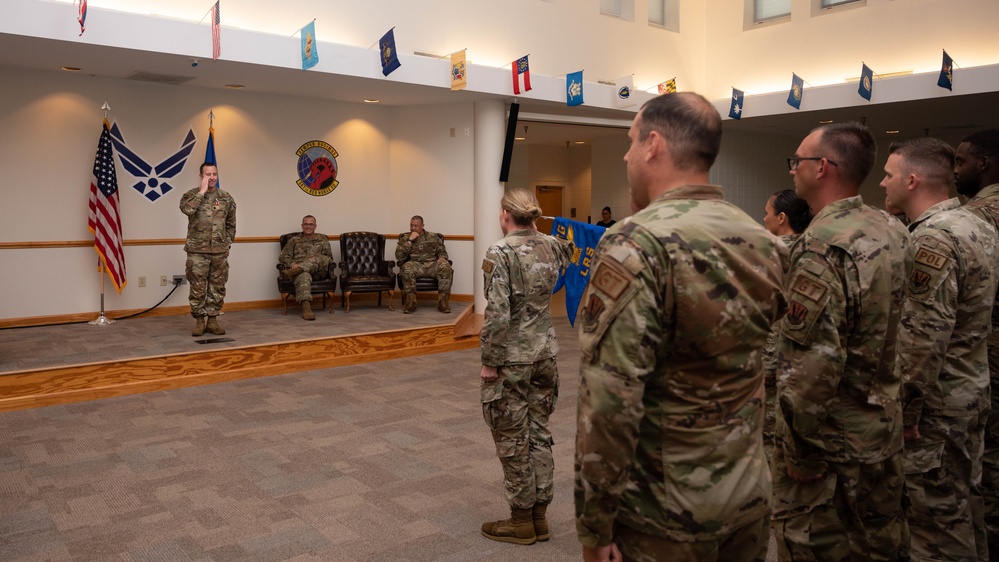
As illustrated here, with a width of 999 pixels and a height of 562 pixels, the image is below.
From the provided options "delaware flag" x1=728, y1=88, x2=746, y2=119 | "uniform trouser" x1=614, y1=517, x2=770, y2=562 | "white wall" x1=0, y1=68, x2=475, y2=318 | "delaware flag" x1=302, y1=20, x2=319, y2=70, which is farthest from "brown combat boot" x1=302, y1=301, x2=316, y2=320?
"uniform trouser" x1=614, y1=517, x2=770, y2=562

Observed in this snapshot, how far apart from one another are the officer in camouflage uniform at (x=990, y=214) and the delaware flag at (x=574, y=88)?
7.28 meters

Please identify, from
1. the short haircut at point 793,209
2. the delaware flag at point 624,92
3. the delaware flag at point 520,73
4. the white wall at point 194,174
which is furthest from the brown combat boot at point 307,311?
the short haircut at point 793,209

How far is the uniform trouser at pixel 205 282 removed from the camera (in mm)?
8094

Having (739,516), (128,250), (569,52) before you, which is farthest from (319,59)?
(739,516)

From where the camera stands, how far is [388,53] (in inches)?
325

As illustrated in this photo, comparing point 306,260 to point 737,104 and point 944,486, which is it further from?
point 944,486

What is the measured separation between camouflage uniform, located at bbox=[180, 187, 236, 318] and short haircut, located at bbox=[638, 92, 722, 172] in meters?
7.35

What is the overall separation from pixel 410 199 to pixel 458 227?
99 centimetres

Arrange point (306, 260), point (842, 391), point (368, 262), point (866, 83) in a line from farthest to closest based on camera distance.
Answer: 1. point (368, 262)
2. point (866, 83)
3. point (306, 260)
4. point (842, 391)

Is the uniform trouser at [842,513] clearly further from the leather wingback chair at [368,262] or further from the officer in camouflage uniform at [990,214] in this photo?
the leather wingback chair at [368,262]

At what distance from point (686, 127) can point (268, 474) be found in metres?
3.69

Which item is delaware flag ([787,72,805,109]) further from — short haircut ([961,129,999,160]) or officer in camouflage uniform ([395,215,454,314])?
short haircut ([961,129,999,160])

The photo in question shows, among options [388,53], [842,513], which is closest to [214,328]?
[388,53]

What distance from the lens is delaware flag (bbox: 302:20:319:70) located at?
7.80 meters
